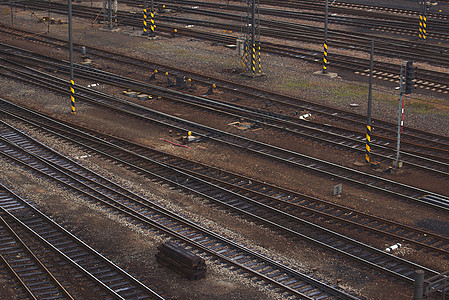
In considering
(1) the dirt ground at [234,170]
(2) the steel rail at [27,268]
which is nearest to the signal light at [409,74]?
(1) the dirt ground at [234,170]

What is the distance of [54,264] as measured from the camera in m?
18.9

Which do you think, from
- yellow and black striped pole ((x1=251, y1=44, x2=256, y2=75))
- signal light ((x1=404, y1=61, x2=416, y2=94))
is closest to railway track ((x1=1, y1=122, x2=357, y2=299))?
signal light ((x1=404, y1=61, x2=416, y2=94))

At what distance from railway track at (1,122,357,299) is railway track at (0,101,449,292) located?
158 centimetres

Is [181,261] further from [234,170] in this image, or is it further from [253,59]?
[253,59]

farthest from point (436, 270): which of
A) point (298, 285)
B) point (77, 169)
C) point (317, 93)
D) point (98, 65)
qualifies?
point (98, 65)

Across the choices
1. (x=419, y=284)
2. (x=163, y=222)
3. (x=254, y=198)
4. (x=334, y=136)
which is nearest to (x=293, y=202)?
(x=254, y=198)

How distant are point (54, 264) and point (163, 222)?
12.2 ft

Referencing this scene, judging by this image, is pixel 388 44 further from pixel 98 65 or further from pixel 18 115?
pixel 18 115

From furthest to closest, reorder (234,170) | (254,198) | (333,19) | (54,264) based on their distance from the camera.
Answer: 1. (333,19)
2. (234,170)
3. (254,198)
4. (54,264)

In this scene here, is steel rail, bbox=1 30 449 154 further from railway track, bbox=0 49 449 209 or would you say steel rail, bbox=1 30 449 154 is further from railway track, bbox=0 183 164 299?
railway track, bbox=0 183 164 299

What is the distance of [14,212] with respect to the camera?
22.2 m

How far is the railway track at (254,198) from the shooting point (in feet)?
63.0

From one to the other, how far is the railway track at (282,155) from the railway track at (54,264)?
920 centimetres

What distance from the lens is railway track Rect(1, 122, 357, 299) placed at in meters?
17.7
